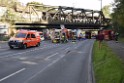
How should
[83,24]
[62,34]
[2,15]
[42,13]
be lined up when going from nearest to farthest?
[62,34] → [2,15] → [42,13] → [83,24]

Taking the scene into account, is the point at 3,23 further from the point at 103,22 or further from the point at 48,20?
the point at 103,22

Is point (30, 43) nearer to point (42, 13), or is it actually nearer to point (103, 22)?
point (42, 13)

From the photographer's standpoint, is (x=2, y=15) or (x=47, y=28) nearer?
(x=2, y=15)

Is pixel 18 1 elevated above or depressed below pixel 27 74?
above

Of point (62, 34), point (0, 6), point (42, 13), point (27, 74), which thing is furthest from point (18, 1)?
point (27, 74)

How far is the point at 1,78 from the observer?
12930 millimetres

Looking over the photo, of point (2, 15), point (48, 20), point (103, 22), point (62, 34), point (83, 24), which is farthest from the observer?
point (103, 22)

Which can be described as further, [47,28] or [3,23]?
[47,28]

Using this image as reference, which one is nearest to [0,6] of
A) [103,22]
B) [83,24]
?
[83,24]

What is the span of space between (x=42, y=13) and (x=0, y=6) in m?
23.3

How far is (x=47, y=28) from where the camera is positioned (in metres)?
92.1

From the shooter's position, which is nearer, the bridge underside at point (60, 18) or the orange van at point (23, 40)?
the orange van at point (23, 40)

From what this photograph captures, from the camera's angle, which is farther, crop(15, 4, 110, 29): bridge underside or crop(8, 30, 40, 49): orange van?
crop(15, 4, 110, 29): bridge underside

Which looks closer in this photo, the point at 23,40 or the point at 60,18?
the point at 23,40
